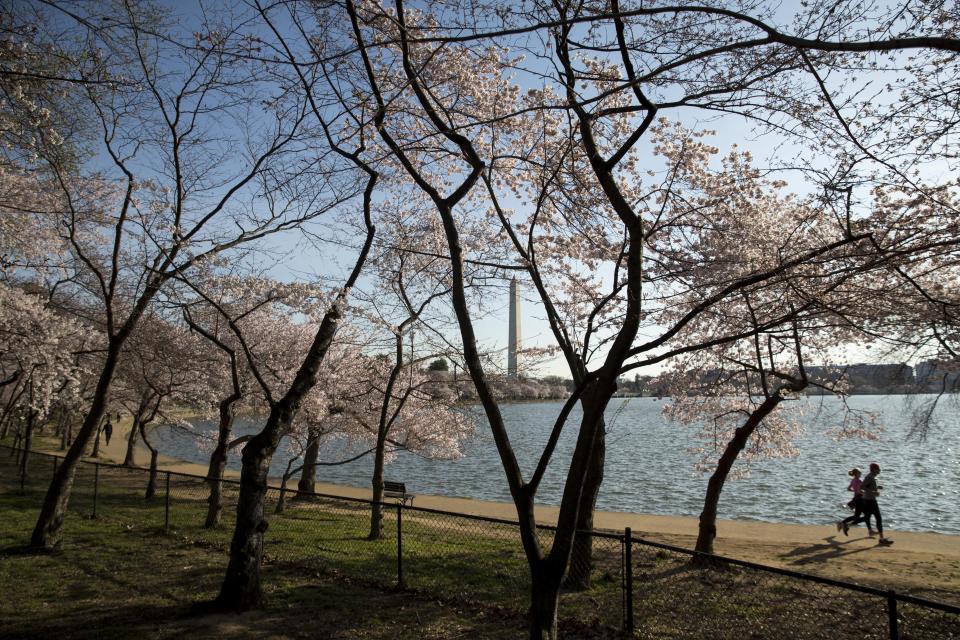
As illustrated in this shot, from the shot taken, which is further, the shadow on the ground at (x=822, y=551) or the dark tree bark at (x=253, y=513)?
the shadow on the ground at (x=822, y=551)

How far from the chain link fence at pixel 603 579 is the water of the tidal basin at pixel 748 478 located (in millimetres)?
4556

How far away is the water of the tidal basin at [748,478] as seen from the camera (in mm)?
20500

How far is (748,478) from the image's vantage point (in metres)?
27.1

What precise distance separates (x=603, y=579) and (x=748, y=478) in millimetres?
20255

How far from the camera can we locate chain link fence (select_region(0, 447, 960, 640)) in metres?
7.00

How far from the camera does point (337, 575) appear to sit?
354 inches

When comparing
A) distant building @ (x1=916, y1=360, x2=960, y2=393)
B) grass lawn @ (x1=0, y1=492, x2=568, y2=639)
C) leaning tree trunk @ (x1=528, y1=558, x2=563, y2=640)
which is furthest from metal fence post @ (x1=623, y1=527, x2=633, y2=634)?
distant building @ (x1=916, y1=360, x2=960, y2=393)

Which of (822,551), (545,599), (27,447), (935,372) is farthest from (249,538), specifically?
(27,447)

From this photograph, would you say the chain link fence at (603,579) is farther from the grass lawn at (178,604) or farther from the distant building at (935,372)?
the distant building at (935,372)

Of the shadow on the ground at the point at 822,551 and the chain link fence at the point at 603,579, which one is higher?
the chain link fence at the point at 603,579

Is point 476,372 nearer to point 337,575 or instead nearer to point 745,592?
point 337,575

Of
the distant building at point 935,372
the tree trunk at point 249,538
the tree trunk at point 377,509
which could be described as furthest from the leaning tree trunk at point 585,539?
the tree trunk at point 377,509

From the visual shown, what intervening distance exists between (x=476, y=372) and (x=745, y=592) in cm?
616

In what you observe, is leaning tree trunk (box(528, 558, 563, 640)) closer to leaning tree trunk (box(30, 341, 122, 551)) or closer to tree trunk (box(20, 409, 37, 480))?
leaning tree trunk (box(30, 341, 122, 551))
